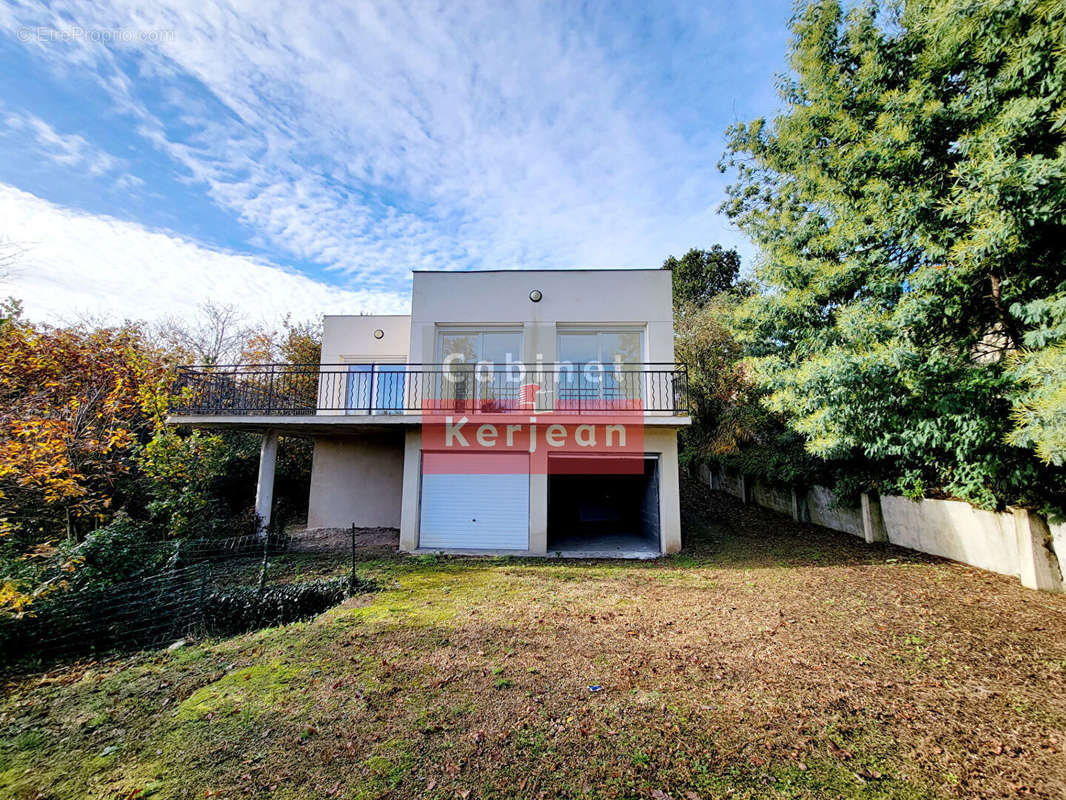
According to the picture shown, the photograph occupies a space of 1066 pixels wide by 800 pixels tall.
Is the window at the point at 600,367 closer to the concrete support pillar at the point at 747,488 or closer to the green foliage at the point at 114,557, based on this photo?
the concrete support pillar at the point at 747,488

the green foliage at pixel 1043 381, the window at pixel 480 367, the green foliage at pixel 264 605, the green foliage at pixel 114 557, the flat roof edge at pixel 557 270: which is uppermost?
the flat roof edge at pixel 557 270

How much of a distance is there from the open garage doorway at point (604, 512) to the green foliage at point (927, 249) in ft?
13.1

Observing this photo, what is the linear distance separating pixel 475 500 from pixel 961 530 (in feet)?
28.2

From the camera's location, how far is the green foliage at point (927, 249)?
5.12 meters

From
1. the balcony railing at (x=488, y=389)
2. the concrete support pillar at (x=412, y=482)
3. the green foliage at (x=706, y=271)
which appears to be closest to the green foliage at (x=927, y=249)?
the balcony railing at (x=488, y=389)

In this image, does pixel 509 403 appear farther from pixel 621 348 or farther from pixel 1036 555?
pixel 1036 555

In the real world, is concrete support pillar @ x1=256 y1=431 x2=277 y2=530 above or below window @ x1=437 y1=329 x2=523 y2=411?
below

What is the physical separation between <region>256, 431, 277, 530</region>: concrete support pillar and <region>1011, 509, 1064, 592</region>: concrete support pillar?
1354 centimetres

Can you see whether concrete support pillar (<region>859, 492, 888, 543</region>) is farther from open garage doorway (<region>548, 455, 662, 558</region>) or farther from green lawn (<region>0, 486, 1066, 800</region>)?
open garage doorway (<region>548, 455, 662, 558</region>)

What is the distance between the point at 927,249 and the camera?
6254 millimetres

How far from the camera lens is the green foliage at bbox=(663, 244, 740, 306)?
25594 mm

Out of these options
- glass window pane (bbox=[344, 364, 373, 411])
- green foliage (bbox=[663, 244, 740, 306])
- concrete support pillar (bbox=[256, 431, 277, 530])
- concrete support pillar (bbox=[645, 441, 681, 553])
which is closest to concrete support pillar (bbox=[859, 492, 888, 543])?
concrete support pillar (bbox=[645, 441, 681, 553])

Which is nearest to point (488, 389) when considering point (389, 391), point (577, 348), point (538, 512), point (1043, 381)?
point (577, 348)

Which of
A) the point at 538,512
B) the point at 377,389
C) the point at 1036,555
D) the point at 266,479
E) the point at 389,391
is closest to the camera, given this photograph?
the point at 1036,555
